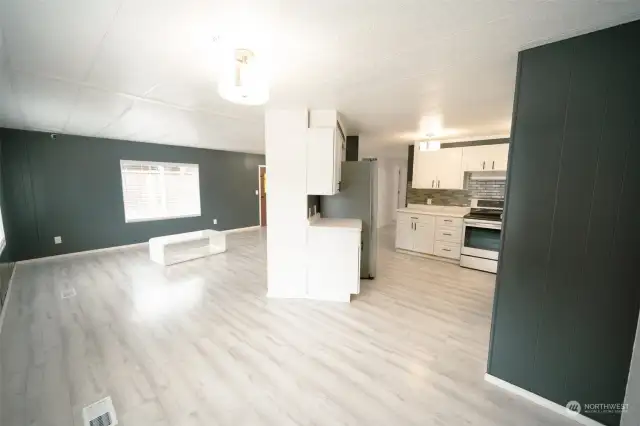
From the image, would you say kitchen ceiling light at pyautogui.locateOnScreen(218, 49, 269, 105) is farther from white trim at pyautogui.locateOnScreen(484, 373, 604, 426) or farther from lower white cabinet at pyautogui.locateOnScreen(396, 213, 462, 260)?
lower white cabinet at pyautogui.locateOnScreen(396, 213, 462, 260)

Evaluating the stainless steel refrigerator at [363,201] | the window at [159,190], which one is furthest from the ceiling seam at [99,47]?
the window at [159,190]

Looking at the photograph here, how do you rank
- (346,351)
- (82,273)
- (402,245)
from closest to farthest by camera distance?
(346,351) → (82,273) → (402,245)

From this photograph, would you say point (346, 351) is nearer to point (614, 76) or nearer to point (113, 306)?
point (614, 76)

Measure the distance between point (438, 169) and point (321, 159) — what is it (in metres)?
3.32

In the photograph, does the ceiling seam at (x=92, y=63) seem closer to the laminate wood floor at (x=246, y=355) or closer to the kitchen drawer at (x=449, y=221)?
the laminate wood floor at (x=246, y=355)

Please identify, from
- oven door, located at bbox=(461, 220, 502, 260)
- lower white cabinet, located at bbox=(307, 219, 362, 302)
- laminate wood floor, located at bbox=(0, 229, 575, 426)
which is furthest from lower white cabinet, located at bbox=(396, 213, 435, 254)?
lower white cabinet, located at bbox=(307, 219, 362, 302)

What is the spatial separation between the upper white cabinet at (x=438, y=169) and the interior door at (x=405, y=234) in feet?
2.86

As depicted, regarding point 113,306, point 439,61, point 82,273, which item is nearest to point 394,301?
point 439,61

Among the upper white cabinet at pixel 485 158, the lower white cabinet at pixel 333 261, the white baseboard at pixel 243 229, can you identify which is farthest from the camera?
the white baseboard at pixel 243 229

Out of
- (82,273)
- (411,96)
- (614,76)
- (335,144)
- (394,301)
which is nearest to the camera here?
(614,76)

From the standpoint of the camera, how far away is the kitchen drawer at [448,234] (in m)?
4.80

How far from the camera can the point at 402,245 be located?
5.60 m

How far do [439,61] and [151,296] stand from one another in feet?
13.4

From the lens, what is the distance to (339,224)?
135 inches
